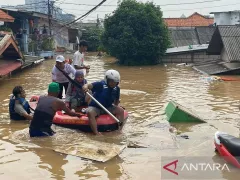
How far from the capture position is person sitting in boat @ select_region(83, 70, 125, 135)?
23.4 feet

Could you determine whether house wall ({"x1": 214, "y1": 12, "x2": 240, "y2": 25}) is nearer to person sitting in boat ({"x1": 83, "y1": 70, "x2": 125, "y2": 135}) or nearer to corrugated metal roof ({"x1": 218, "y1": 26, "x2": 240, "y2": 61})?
corrugated metal roof ({"x1": 218, "y1": 26, "x2": 240, "y2": 61})

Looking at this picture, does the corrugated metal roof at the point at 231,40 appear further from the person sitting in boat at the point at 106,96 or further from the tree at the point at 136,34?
the person sitting in boat at the point at 106,96

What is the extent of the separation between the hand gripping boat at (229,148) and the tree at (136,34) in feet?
60.4

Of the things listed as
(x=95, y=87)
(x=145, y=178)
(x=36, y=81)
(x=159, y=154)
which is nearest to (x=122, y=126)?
(x=95, y=87)

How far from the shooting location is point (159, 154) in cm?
620

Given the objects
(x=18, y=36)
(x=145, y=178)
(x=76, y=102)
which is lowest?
(x=145, y=178)

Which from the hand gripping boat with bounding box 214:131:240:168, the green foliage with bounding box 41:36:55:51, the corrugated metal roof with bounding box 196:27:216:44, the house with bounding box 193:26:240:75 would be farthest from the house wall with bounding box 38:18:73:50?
the hand gripping boat with bounding box 214:131:240:168

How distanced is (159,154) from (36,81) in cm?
1116

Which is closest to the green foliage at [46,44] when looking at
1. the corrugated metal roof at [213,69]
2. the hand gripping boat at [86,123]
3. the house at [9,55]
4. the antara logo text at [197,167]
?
the house at [9,55]

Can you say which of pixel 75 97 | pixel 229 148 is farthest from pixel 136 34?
pixel 229 148

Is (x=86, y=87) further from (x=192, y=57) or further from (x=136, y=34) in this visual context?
(x=192, y=57)

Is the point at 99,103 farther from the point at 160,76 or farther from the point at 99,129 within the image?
the point at 160,76

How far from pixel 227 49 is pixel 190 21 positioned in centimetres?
2688

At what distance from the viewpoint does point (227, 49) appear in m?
18.0
